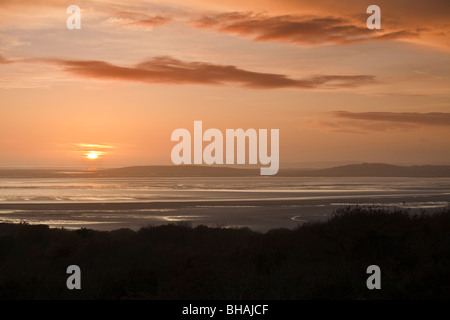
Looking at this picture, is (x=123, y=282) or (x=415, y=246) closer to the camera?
(x=123, y=282)

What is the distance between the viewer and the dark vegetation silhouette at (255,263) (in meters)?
13.0

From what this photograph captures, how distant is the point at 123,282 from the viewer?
15148mm

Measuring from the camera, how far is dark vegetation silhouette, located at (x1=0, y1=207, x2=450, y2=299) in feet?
42.6

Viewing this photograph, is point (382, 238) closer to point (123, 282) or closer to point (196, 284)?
point (196, 284)

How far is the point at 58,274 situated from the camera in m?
17.2

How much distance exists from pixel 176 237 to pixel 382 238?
10.7 metres

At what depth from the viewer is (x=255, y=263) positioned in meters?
17.5
